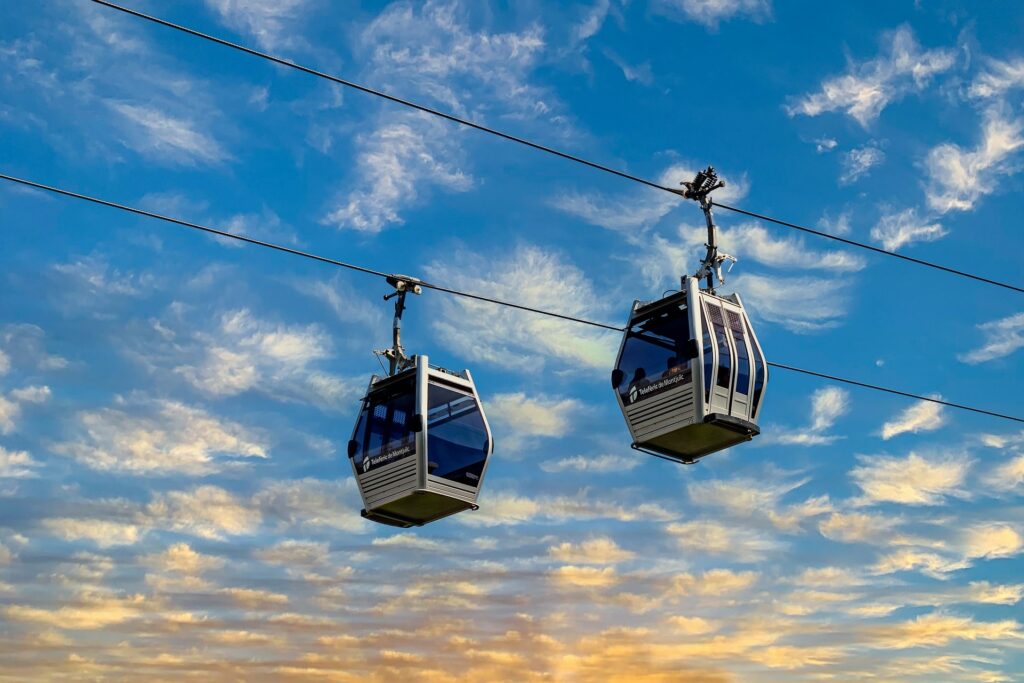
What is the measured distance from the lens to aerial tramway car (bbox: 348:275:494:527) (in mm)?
26234

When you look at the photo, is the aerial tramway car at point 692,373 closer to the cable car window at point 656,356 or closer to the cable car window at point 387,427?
the cable car window at point 656,356

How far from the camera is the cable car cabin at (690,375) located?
2566 cm

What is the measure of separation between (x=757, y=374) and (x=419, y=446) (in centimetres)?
682

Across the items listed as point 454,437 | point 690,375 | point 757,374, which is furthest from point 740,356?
point 454,437

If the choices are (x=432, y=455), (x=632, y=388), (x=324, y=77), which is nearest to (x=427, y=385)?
(x=432, y=455)

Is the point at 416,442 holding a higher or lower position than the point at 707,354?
lower

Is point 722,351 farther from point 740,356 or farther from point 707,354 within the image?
point 740,356

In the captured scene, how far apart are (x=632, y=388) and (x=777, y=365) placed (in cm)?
343

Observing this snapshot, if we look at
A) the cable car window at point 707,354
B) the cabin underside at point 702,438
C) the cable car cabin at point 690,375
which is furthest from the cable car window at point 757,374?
the cable car window at point 707,354

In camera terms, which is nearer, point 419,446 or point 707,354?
point 707,354

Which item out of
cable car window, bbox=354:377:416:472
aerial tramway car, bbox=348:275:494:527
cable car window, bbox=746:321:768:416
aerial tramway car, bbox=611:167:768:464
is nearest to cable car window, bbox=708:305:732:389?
aerial tramway car, bbox=611:167:768:464

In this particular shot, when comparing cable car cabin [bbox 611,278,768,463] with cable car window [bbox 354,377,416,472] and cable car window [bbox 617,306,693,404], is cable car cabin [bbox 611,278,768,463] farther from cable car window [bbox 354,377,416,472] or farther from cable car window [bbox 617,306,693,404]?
cable car window [bbox 354,377,416,472]

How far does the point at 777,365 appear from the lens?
28031 mm

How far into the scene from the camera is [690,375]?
25672 mm
